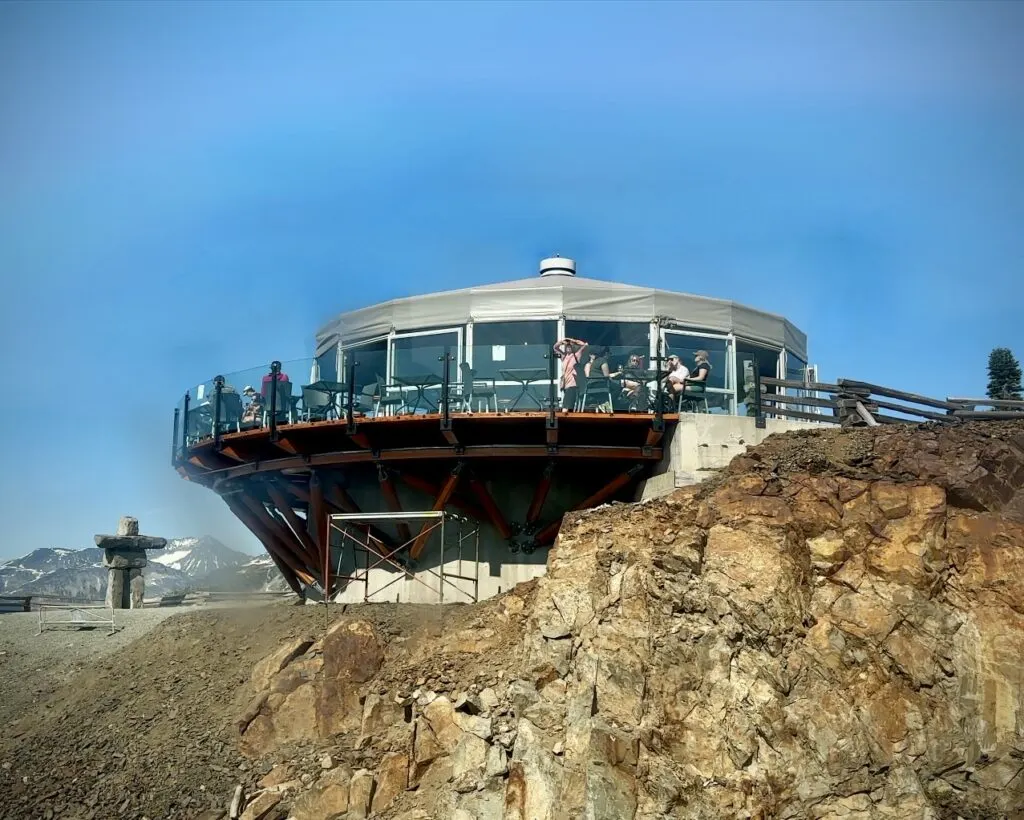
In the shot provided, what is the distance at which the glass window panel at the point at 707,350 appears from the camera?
78.1 feet

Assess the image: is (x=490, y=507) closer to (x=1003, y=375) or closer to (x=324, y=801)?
(x=324, y=801)

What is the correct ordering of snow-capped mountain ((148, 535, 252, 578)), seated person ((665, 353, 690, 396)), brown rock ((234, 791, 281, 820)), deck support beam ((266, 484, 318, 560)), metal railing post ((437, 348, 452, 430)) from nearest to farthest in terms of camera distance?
brown rock ((234, 791, 281, 820))
metal railing post ((437, 348, 452, 430))
seated person ((665, 353, 690, 396))
deck support beam ((266, 484, 318, 560))
snow-capped mountain ((148, 535, 252, 578))

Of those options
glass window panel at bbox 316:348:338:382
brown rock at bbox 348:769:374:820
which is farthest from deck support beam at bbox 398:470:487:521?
brown rock at bbox 348:769:374:820

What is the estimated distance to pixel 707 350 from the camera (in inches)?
951

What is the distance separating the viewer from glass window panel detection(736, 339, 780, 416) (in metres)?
22.4

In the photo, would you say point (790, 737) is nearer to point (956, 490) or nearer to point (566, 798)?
point (566, 798)

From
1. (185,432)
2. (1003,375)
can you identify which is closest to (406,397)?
(185,432)

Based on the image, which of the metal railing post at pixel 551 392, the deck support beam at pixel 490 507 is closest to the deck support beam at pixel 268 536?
the deck support beam at pixel 490 507

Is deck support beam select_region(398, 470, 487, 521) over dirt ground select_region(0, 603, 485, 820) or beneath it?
over

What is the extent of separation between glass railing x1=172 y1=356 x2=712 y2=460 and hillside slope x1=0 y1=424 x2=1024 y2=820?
136 inches

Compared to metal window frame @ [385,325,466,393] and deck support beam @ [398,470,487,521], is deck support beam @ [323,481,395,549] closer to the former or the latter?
deck support beam @ [398,470,487,521]

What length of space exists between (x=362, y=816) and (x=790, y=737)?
6.01m

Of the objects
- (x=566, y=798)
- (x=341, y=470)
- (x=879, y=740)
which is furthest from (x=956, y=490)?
(x=341, y=470)

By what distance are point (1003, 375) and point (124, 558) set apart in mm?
24948
